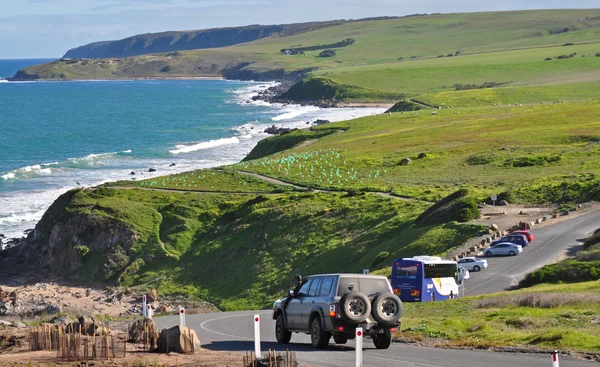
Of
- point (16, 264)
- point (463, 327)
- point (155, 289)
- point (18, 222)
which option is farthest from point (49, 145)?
point (463, 327)

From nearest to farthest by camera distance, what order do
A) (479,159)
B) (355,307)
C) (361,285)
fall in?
1. (355,307)
2. (361,285)
3. (479,159)

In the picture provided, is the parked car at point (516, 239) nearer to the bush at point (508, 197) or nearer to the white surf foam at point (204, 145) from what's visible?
the bush at point (508, 197)

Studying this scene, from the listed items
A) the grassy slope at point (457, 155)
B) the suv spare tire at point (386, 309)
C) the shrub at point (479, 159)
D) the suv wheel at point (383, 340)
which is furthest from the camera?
the shrub at point (479, 159)

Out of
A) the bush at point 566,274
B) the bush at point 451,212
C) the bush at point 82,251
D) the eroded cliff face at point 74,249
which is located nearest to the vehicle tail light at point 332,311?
the bush at point 566,274

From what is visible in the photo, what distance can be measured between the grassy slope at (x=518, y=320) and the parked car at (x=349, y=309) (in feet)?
6.49

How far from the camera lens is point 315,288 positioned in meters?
26.1

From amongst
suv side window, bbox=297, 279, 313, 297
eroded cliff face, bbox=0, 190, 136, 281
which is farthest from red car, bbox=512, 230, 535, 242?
eroded cliff face, bbox=0, 190, 136, 281

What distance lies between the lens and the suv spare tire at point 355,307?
24172 mm

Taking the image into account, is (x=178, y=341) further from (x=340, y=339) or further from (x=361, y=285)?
(x=361, y=285)

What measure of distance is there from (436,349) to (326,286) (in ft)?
10.5

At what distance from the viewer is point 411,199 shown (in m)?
68.2

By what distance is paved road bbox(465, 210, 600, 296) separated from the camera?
41.6 meters

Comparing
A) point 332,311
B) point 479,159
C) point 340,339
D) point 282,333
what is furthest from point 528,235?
point 479,159

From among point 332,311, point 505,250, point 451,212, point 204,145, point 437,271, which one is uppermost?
point 204,145
